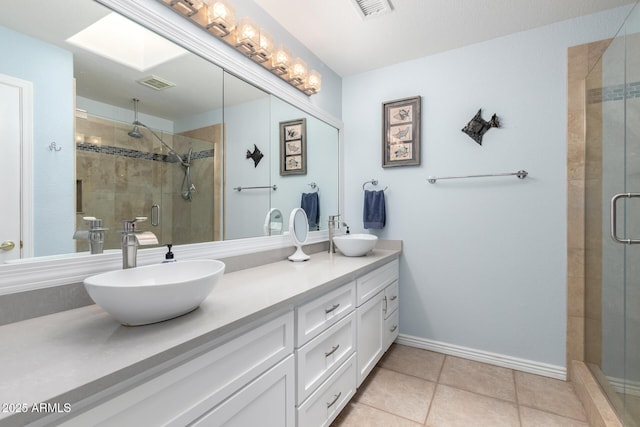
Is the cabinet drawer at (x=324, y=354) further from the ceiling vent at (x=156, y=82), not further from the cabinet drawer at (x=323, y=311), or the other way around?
the ceiling vent at (x=156, y=82)

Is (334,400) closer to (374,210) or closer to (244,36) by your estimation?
(374,210)

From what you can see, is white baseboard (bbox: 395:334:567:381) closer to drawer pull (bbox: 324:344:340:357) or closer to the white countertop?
drawer pull (bbox: 324:344:340:357)

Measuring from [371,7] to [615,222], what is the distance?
1.72 metres

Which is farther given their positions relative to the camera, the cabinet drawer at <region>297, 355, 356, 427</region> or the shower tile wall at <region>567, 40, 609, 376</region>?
the shower tile wall at <region>567, 40, 609, 376</region>

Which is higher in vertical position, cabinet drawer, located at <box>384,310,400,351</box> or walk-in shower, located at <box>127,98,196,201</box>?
walk-in shower, located at <box>127,98,196,201</box>

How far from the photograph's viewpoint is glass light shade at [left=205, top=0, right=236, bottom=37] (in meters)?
1.43

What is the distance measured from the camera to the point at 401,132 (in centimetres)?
244

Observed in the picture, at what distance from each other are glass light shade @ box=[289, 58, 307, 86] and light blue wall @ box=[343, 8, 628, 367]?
779mm

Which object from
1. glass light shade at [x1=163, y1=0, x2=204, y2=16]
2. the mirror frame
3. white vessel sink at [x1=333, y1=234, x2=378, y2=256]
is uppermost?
glass light shade at [x1=163, y1=0, x2=204, y2=16]

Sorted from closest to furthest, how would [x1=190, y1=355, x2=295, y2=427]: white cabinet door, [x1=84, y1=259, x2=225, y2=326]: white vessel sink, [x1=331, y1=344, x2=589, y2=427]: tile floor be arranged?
1. [x1=84, y1=259, x2=225, y2=326]: white vessel sink
2. [x1=190, y1=355, x2=295, y2=427]: white cabinet door
3. [x1=331, y1=344, x2=589, y2=427]: tile floor

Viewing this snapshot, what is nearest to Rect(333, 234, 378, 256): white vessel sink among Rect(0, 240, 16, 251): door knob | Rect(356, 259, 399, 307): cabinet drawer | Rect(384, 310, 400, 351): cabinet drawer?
Rect(356, 259, 399, 307): cabinet drawer

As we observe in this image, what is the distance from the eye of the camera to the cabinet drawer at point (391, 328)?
7.04 ft

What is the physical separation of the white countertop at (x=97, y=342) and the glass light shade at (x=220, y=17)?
125cm

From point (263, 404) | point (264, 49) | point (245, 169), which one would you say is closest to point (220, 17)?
point (264, 49)
